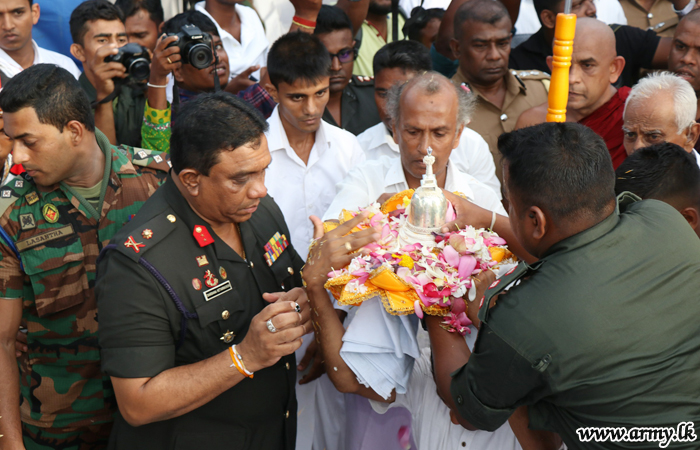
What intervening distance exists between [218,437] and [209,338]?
1.42 feet

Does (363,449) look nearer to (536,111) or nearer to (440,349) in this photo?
(440,349)

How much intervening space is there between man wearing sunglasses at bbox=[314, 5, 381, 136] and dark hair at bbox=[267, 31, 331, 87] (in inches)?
31.9

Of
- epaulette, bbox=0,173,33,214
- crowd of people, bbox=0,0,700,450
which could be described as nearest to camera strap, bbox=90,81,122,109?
crowd of people, bbox=0,0,700,450

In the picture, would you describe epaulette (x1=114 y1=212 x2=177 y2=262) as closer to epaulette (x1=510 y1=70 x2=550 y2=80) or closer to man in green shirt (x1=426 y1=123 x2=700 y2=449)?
man in green shirt (x1=426 y1=123 x2=700 y2=449)

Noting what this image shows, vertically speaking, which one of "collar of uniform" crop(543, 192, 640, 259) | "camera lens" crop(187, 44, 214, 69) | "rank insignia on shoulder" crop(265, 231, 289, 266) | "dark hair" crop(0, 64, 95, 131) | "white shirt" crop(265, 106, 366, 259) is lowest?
"white shirt" crop(265, 106, 366, 259)

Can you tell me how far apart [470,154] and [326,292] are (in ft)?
6.26

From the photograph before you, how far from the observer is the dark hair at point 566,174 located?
1.86 m

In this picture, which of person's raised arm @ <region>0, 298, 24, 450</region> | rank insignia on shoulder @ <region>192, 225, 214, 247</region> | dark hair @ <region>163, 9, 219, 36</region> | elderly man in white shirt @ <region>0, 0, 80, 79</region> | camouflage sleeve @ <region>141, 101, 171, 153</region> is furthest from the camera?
dark hair @ <region>163, 9, 219, 36</region>

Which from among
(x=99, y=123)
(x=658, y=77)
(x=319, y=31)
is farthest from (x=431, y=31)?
(x=99, y=123)

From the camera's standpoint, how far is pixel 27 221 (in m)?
2.64

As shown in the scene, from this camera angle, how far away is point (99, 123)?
398 centimetres

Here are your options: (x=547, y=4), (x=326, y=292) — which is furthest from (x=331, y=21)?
(x=326, y=292)

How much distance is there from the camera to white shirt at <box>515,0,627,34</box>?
6.05 metres

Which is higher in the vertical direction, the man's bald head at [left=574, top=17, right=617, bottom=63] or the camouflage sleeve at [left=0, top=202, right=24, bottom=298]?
the man's bald head at [left=574, top=17, right=617, bottom=63]
